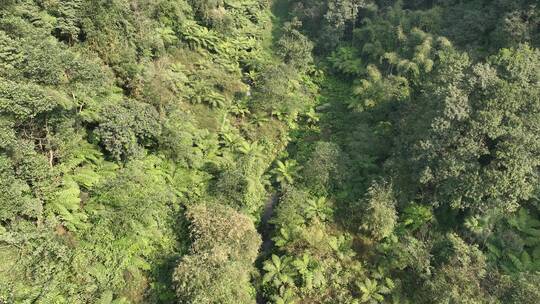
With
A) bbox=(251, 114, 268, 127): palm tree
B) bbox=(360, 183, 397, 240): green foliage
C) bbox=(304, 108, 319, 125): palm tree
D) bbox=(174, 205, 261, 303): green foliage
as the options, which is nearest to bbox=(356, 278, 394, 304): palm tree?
bbox=(360, 183, 397, 240): green foliage

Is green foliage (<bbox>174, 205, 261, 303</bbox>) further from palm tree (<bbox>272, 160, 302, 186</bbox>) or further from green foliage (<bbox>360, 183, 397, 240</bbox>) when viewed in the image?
green foliage (<bbox>360, 183, 397, 240</bbox>)

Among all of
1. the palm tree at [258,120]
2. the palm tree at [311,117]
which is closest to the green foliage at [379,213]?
the palm tree at [311,117]

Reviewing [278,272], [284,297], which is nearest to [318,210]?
[278,272]

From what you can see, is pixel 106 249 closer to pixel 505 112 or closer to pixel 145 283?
pixel 145 283

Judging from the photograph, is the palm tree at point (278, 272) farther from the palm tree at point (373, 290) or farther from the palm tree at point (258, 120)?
the palm tree at point (258, 120)

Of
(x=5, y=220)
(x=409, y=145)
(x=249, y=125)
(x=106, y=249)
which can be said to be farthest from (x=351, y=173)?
(x=5, y=220)
